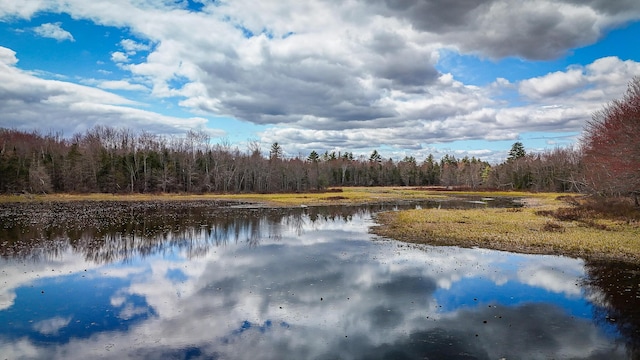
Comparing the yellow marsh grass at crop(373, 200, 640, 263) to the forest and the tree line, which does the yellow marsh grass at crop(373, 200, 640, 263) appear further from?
the tree line

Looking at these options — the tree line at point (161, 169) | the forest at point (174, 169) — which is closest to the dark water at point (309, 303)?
the forest at point (174, 169)

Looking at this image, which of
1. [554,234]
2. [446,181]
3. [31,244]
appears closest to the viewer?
[31,244]

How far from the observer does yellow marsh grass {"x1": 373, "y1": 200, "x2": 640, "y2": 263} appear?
80.1 ft

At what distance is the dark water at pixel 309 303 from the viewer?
11008 millimetres

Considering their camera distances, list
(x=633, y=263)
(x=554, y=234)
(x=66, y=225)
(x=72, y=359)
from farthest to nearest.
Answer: (x=66, y=225)
(x=554, y=234)
(x=633, y=263)
(x=72, y=359)

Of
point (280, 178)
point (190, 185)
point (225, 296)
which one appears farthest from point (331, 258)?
point (280, 178)

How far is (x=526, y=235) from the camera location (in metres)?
29.5

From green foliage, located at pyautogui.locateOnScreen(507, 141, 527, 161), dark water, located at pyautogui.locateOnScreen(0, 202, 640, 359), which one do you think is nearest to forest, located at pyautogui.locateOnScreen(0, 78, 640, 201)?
green foliage, located at pyautogui.locateOnScreen(507, 141, 527, 161)

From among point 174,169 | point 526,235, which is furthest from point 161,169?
point 526,235

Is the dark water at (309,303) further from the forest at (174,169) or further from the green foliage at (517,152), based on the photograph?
the green foliage at (517,152)

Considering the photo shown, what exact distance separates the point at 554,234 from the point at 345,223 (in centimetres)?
1859

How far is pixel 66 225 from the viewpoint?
A: 37281 mm

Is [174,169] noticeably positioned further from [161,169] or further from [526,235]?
[526,235]

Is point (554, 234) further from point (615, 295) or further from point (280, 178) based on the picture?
point (280, 178)
